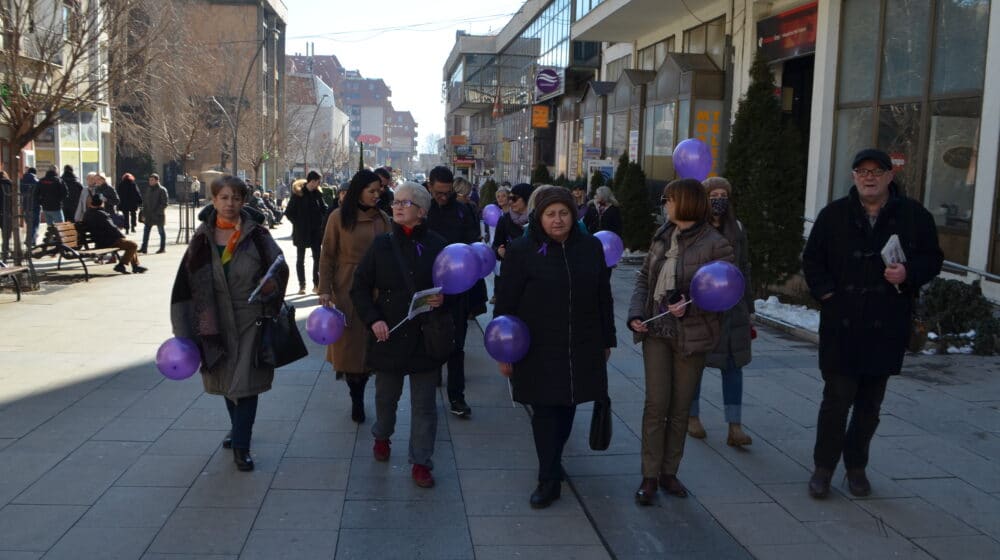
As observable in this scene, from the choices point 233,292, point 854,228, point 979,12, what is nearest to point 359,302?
point 233,292

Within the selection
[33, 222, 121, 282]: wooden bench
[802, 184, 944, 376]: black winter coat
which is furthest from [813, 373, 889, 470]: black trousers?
[33, 222, 121, 282]: wooden bench

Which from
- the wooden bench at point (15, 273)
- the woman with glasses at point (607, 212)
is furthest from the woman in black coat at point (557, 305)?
the wooden bench at point (15, 273)

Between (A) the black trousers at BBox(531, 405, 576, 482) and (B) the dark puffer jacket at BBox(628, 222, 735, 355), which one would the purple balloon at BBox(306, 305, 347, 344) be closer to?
(A) the black trousers at BBox(531, 405, 576, 482)

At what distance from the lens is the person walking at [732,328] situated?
5.76m

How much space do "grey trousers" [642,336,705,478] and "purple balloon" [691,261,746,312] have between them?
0.31 metres

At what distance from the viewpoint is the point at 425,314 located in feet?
17.3

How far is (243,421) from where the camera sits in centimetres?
552

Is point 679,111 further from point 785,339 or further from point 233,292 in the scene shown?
point 233,292

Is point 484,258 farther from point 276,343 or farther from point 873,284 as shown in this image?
point 873,284

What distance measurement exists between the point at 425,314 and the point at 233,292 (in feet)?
3.86

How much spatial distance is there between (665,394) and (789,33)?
12947 millimetres

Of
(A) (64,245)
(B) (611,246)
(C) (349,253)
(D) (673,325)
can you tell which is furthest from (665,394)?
(A) (64,245)

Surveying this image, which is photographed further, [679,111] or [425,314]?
[679,111]

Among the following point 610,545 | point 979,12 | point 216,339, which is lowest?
point 610,545
